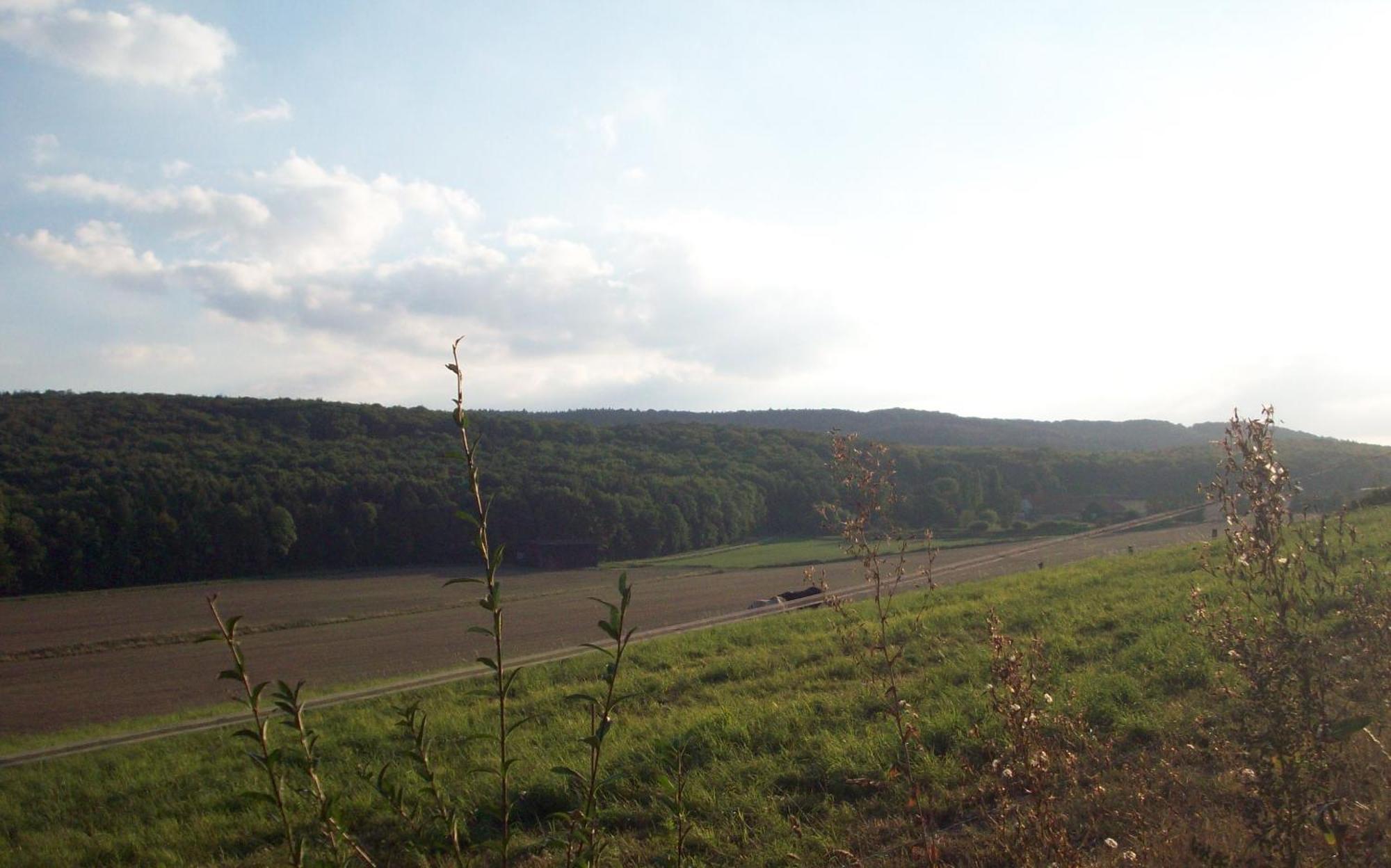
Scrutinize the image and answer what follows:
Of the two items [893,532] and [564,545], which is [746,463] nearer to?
[564,545]

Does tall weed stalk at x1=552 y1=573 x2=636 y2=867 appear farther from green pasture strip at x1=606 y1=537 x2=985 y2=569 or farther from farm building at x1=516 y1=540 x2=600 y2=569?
farm building at x1=516 y1=540 x2=600 y2=569

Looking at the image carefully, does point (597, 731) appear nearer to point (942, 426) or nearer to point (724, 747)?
point (724, 747)

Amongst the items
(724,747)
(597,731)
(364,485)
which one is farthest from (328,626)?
(597,731)

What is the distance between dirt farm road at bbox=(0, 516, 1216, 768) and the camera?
72.4ft

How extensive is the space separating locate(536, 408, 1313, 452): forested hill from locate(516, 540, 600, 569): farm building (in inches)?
1324

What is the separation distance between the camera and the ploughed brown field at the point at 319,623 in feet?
78.8

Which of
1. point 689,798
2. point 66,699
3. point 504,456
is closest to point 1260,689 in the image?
point 689,798

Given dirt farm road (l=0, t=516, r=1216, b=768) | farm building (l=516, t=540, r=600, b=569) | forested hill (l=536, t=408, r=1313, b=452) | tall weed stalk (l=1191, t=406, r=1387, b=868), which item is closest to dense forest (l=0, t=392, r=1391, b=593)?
farm building (l=516, t=540, r=600, b=569)

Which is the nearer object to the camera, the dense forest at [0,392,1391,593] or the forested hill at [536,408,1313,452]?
the dense forest at [0,392,1391,593]

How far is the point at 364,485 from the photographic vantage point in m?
62.1

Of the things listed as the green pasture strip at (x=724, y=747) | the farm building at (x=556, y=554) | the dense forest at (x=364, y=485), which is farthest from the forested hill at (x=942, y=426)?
the green pasture strip at (x=724, y=747)

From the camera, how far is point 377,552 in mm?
60906

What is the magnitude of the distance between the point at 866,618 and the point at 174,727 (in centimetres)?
1148

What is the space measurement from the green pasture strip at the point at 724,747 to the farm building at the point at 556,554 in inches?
1959
